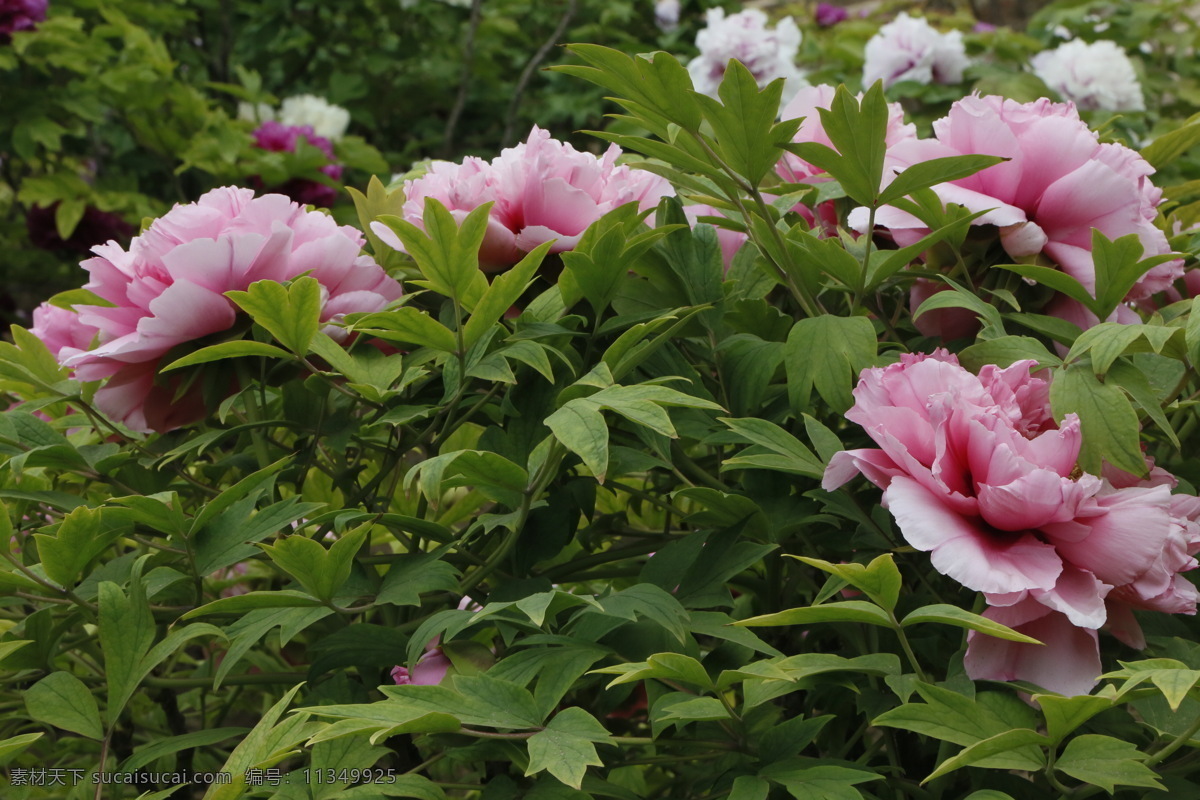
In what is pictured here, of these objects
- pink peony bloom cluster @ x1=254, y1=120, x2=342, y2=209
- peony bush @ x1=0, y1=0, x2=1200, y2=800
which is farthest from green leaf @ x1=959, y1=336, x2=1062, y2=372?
pink peony bloom cluster @ x1=254, y1=120, x2=342, y2=209

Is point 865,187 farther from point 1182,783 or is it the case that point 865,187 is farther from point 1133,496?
point 1182,783

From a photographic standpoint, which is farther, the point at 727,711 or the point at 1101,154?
the point at 1101,154

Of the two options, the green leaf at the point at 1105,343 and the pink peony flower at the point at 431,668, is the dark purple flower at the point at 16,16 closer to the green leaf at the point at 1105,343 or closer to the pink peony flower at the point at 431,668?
the pink peony flower at the point at 431,668

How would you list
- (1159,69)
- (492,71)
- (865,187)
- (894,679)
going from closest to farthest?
(894,679), (865,187), (1159,69), (492,71)

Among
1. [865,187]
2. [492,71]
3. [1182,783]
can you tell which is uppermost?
[865,187]

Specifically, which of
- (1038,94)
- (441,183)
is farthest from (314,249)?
(1038,94)

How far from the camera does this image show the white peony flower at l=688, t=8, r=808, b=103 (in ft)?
10.5

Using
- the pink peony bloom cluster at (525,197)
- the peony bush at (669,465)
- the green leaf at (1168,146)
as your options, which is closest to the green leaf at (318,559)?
the peony bush at (669,465)

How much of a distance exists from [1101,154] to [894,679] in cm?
39

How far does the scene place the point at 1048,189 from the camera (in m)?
0.73

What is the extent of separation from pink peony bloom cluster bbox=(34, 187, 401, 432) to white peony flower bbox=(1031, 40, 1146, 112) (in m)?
2.60

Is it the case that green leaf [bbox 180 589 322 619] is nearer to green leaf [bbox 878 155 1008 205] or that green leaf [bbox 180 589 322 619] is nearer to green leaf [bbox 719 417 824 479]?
green leaf [bbox 719 417 824 479]

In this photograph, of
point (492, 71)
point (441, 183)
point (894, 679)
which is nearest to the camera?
point (894, 679)

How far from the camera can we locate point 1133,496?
61 cm
